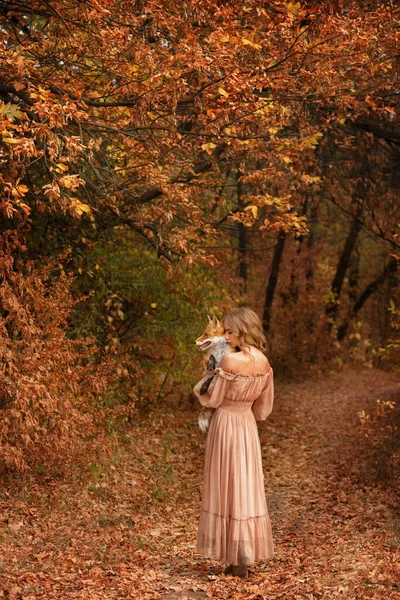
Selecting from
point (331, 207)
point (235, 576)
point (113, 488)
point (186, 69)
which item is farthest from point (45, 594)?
point (331, 207)

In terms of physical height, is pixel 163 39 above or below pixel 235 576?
above

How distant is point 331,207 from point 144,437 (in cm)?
1053

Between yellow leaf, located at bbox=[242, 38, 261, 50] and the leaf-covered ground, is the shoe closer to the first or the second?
the leaf-covered ground

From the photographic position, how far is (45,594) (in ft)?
18.5

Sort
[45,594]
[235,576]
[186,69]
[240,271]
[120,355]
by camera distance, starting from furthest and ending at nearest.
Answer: [240,271]
[120,355]
[186,69]
[235,576]
[45,594]

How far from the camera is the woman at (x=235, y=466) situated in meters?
6.02

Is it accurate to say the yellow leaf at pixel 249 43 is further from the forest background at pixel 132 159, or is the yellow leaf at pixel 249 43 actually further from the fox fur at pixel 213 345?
the fox fur at pixel 213 345

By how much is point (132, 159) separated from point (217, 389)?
3648mm

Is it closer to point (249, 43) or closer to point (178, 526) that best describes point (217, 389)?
point (178, 526)

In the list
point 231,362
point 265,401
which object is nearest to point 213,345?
point 231,362

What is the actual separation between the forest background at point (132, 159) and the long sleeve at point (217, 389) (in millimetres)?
1756

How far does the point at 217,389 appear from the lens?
603 centimetres

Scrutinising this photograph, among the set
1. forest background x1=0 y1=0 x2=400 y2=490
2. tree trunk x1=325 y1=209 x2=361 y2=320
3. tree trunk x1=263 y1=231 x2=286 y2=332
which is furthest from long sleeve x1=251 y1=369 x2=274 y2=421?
tree trunk x1=325 y1=209 x2=361 y2=320

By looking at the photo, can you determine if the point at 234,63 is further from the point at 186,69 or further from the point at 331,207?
the point at 331,207
